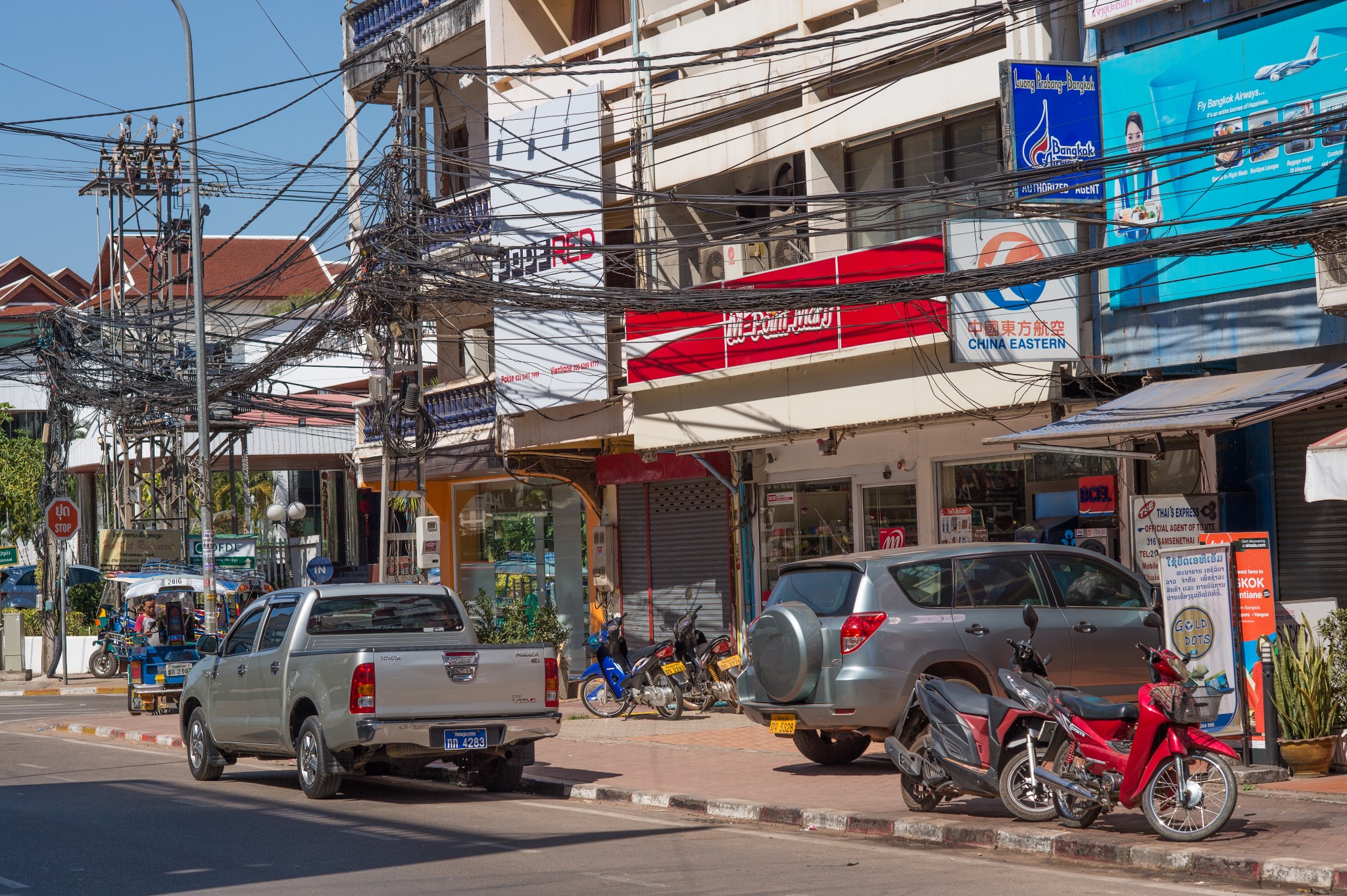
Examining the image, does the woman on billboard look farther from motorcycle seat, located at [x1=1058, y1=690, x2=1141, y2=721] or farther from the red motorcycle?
the red motorcycle

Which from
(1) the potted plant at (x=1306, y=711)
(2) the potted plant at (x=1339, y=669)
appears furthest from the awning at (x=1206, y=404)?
(1) the potted plant at (x=1306, y=711)

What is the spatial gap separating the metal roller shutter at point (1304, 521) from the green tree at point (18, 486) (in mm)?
41985

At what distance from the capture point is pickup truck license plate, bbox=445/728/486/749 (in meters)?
12.1

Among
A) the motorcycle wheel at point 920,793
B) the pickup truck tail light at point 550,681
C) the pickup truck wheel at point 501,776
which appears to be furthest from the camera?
the pickup truck wheel at point 501,776

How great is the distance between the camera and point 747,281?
1900cm

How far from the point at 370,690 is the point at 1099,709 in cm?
569

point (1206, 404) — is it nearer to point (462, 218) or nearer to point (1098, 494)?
point (1098, 494)

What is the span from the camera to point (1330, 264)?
12.3 meters

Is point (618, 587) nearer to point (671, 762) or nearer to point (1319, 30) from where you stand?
point (671, 762)

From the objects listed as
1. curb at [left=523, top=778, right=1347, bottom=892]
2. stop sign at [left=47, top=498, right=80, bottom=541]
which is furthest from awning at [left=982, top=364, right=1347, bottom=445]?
stop sign at [left=47, top=498, right=80, bottom=541]

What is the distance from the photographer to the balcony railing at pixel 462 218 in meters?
21.6

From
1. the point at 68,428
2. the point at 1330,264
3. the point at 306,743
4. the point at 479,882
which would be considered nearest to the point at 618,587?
the point at 306,743

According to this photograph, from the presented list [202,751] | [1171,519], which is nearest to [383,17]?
[202,751]

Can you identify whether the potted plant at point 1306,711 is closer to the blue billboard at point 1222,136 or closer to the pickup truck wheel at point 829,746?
the pickup truck wheel at point 829,746
